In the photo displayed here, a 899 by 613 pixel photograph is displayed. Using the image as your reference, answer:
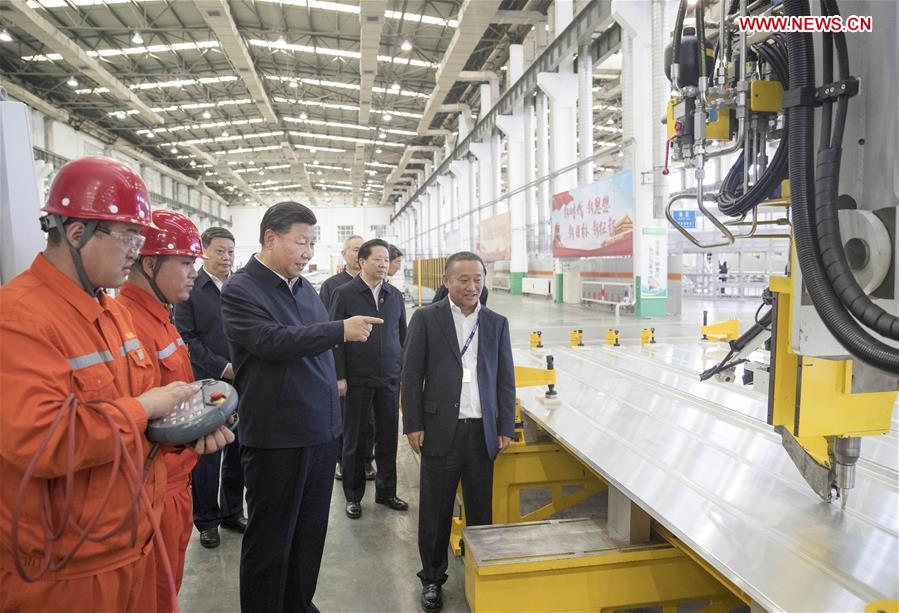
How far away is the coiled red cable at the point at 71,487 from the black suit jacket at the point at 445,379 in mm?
1577

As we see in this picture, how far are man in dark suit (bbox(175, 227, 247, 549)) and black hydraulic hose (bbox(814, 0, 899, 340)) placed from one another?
3139mm

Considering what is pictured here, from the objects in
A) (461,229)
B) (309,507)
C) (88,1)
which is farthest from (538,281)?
(309,507)

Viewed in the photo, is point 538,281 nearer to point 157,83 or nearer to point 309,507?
point 157,83

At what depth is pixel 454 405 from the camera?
2.82 meters

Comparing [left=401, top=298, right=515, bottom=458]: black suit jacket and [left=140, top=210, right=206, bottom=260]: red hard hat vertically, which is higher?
[left=140, top=210, right=206, bottom=260]: red hard hat

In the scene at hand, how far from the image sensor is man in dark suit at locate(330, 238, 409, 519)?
388 cm

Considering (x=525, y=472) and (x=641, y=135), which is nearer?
(x=525, y=472)

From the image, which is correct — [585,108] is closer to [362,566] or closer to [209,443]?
[362,566]

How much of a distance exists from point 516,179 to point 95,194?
1769 cm

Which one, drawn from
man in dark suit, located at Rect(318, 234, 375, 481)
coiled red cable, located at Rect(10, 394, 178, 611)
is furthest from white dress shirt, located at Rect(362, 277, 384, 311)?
coiled red cable, located at Rect(10, 394, 178, 611)

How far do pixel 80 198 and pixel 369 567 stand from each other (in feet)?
8.40

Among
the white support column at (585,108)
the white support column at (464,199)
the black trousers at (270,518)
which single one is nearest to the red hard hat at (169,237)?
the black trousers at (270,518)

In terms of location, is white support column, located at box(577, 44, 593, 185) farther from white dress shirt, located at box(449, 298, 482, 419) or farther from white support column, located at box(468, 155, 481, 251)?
Answer: white dress shirt, located at box(449, 298, 482, 419)

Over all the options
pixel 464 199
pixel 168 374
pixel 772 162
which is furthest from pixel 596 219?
pixel 464 199
